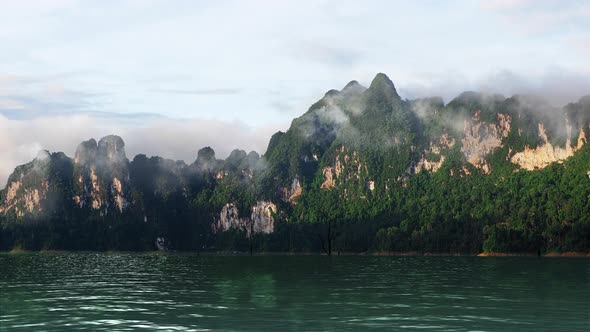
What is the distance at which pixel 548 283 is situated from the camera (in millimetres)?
65562

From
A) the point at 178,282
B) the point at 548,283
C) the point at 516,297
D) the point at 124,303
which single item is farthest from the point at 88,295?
the point at 548,283

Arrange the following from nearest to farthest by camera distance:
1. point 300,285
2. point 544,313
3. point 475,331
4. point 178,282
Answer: point 475,331
point 544,313
point 300,285
point 178,282

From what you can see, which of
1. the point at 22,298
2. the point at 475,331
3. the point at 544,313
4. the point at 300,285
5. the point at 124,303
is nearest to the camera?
the point at 475,331

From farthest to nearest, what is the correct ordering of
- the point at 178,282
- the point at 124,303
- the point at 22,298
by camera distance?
the point at 178,282, the point at 22,298, the point at 124,303

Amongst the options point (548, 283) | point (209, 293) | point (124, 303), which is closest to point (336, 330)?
point (124, 303)

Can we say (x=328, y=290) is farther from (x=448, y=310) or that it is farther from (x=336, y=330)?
(x=336, y=330)

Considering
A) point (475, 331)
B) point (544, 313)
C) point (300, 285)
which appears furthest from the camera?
point (300, 285)

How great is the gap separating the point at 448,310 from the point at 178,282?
120 ft

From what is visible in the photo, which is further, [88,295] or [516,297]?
[88,295]

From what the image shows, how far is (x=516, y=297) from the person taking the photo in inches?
1973

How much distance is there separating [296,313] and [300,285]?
24.4 metres

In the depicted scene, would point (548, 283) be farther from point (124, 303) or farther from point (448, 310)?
point (124, 303)

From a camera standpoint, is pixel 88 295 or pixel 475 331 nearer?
pixel 475 331

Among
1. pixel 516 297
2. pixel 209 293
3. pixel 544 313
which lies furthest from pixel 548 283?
pixel 209 293
